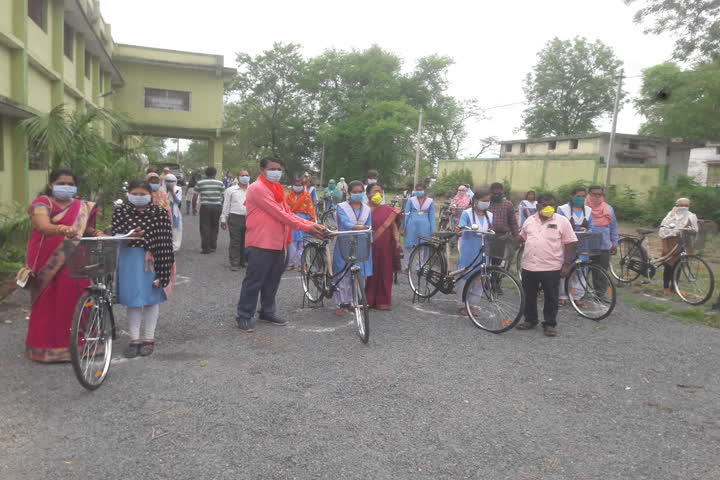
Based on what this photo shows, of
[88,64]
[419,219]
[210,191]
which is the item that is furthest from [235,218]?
[88,64]

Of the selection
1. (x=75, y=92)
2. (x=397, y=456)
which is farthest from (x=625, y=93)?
(x=397, y=456)

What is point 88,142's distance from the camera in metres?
9.31

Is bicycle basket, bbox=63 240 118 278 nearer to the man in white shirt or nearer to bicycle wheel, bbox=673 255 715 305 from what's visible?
the man in white shirt

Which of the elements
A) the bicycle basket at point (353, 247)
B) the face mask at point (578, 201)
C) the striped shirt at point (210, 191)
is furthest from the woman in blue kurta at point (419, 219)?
the striped shirt at point (210, 191)

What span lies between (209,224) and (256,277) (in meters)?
5.93

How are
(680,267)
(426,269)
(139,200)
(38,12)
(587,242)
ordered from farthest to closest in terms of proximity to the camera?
(38,12), (680,267), (426,269), (587,242), (139,200)

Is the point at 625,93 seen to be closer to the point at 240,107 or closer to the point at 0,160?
the point at 240,107

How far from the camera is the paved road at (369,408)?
3.33 metres

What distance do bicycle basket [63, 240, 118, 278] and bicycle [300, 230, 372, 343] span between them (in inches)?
89.7

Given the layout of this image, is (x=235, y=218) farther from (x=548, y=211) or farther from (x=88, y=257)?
(x=88, y=257)

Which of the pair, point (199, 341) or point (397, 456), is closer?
point (397, 456)

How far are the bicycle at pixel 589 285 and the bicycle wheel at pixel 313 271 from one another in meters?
3.13

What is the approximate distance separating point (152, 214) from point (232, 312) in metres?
2.35

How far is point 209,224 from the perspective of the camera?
1160 cm
